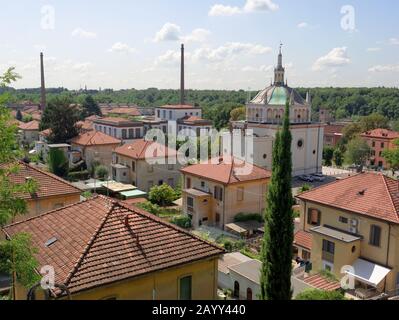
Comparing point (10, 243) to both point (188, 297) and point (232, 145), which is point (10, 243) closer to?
point (188, 297)

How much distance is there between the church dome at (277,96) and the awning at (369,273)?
3407 cm

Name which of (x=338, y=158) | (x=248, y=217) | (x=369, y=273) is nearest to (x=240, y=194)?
(x=248, y=217)

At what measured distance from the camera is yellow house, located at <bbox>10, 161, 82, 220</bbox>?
66.6 feet

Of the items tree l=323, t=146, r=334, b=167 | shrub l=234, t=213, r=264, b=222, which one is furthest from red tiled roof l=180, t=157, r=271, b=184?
tree l=323, t=146, r=334, b=167

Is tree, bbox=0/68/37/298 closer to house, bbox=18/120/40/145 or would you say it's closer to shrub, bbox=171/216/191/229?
shrub, bbox=171/216/191/229

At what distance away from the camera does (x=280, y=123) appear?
5156 centimetres

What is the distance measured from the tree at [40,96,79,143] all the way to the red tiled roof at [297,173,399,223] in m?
37.7

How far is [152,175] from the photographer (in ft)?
137

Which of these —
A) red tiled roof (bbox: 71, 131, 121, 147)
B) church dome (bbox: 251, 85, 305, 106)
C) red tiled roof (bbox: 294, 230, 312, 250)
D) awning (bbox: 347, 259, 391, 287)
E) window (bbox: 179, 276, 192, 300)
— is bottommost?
awning (bbox: 347, 259, 391, 287)

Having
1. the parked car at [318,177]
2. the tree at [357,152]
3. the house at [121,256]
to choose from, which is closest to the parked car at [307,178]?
the parked car at [318,177]

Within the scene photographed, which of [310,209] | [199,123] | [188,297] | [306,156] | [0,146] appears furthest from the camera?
[199,123]

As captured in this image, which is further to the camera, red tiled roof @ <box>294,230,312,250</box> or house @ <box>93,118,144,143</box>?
house @ <box>93,118,144,143</box>

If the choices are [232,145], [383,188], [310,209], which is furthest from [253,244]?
[232,145]

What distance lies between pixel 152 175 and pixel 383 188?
24451 millimetres
